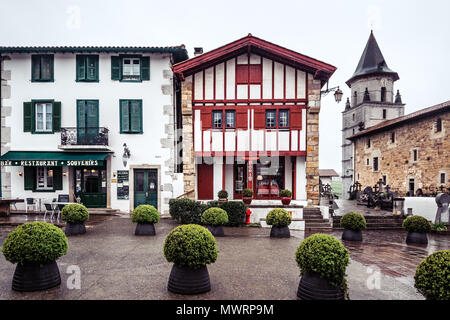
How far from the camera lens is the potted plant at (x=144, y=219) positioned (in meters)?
9.27

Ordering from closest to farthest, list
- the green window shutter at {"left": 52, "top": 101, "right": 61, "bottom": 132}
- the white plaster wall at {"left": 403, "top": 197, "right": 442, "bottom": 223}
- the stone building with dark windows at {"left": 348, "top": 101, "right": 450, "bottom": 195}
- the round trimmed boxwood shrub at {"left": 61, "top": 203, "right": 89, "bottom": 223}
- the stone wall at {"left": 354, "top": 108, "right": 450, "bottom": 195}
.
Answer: the round trimmed boxwood shrub at {"left": 61, "top": 203, "right": 89, "bottom": 223}, the white plaster wall at {"left": 403, "top": 197, "right": 442, "bottom": 223}, the green window shutter at {"left": 52, "top": 101, "right": 61, "bottom": 132}, the stone building with dark windows at {"left": 348, "top": 101, "right": 450, "bottom": 195}, the stone wall at {"left": 354, "top": 108, "right": 450, "bottom": 195}

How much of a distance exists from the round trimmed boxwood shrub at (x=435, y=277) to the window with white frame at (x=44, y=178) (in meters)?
15.2

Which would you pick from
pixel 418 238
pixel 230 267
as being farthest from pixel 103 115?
pixel 418 238

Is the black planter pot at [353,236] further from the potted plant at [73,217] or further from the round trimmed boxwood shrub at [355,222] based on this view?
the potted plant at [73,217]

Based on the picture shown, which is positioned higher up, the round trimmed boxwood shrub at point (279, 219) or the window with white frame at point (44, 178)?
the window with white frame at point (44, 178)

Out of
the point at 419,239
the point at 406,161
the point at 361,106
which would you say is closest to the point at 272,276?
the point at 419,239

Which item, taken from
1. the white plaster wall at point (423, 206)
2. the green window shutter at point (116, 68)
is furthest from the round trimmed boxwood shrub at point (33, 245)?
the white plaster wall at point (423, 206)

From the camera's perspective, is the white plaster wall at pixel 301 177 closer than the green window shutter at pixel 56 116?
No

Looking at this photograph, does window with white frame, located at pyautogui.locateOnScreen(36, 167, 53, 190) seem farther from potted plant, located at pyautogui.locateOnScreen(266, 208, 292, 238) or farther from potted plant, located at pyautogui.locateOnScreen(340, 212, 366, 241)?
potted plant, located at pyautogui.locateOnScreen(340, 212, 366, 241)

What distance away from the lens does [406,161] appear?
2242 centimetres

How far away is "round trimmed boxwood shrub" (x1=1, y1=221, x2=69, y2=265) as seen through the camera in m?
4.65

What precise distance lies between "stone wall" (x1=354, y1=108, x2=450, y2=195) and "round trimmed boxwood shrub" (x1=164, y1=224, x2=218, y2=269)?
801 inches

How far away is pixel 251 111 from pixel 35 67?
10933 millimetres

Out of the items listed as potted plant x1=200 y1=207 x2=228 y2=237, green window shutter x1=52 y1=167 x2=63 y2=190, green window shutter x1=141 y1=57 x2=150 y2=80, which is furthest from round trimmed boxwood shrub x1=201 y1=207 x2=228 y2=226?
green window shutter x1=52 y1=167 x2=63 y2=190
